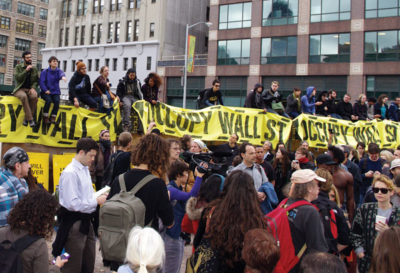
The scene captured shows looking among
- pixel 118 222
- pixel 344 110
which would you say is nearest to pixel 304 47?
→ pixel 344 110

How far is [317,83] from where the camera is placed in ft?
122

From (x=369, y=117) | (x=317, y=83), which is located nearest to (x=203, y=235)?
(x=369, y=117)

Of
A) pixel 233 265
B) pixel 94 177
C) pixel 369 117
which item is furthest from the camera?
pixel 369 117

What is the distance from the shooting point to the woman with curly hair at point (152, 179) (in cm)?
372

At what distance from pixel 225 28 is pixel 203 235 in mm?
40310

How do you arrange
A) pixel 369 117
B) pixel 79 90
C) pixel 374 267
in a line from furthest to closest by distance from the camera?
pixel 369 117 < pixel 79 90 < pixel 374 267

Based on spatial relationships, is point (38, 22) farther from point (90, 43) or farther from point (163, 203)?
point (163, 203)

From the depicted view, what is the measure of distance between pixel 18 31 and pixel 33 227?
3390 inches

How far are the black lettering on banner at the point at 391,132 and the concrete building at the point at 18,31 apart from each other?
73.4 meters

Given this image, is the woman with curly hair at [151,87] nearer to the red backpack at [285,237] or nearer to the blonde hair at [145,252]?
the red backpack at [285,237]

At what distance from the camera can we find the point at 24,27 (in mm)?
80500

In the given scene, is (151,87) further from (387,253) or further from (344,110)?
(344,110)

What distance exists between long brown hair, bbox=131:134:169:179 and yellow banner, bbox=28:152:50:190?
540 centimetres

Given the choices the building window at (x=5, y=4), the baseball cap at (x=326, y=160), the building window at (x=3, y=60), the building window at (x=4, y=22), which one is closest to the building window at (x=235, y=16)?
the baseball cap at (x=326, y=160)
